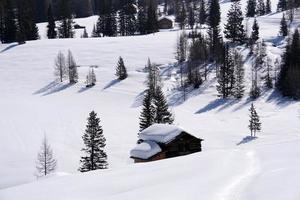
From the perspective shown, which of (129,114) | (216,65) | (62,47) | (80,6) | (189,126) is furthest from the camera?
(80,6)

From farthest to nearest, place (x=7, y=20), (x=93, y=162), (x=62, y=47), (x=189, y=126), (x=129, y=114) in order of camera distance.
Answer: (x=7, y=20)
(x=62, y=47)
(x=129, y=114)
(x=189, y=126)
(x=93, y=162)

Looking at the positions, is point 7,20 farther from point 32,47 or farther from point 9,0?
point 32,47

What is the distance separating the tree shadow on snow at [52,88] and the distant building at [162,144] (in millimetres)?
39766

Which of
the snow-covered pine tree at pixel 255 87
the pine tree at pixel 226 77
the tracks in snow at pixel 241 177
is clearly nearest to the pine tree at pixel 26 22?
the pine tree at pixel 226 77

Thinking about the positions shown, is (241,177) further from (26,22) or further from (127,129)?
(26,22)

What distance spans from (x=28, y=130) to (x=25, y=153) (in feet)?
27.7

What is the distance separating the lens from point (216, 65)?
81.6 m

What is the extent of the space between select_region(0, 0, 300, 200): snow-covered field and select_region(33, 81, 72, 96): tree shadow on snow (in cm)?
16

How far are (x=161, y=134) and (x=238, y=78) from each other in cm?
4294

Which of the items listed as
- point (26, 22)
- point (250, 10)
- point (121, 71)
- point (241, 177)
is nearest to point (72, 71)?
point (121, 71)

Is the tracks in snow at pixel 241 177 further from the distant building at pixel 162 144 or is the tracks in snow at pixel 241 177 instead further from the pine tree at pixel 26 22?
the pine tree at pixel 26 22

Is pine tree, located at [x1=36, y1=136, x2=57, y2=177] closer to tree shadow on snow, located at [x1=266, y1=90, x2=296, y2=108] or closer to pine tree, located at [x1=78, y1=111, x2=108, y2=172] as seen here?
pine tree, located at [x1=78, y1=111, x2=108, y2=172]

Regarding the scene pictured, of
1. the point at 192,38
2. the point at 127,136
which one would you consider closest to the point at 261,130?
the point at 127,136

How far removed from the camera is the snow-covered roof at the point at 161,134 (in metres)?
35.0
